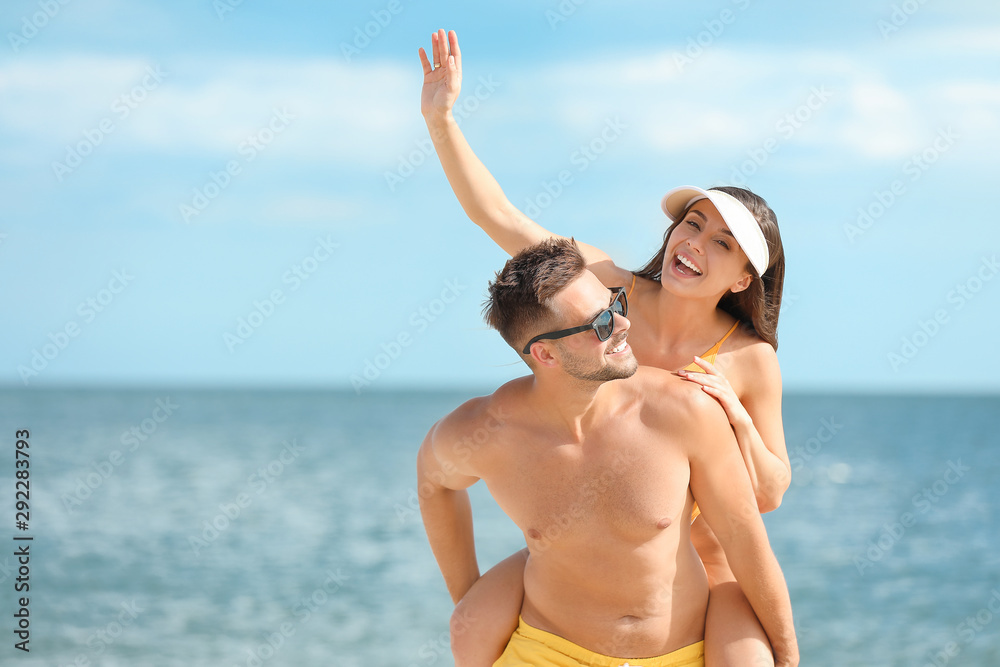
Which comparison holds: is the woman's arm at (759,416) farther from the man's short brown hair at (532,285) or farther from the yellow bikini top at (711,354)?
the man's short brown hair at (532,285)

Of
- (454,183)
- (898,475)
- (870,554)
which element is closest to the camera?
(454,183)

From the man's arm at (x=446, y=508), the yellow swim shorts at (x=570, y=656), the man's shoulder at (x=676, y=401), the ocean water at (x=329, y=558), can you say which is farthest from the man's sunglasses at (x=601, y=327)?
the ocean water at (x=329, y=558)

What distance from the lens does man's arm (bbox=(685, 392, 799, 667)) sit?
11.5 feet

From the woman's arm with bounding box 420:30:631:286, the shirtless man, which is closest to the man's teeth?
the woman's arm with bounding box 420:30:631:286

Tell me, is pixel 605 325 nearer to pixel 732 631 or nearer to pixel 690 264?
pixel 690 264

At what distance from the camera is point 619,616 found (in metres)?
3.65

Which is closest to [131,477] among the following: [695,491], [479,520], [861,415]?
[479,520]

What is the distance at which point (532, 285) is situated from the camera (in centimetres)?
344

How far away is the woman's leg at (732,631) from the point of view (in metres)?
3.55

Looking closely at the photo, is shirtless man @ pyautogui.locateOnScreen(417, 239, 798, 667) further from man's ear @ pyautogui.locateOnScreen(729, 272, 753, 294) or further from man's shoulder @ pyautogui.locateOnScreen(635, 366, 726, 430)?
man's ear @ pyautogui.locateOnScreen(729, 272, 753, 294)

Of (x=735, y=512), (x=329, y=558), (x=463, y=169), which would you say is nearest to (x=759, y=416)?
(x=735, y=512)

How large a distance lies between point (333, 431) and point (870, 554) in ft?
115

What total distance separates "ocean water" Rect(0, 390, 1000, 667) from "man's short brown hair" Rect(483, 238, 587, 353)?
11896mm

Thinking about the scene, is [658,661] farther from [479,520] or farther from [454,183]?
[479,520]
